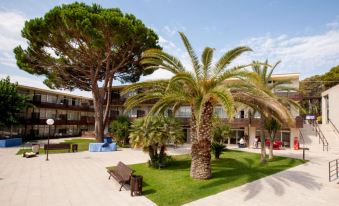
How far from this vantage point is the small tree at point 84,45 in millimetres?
24266

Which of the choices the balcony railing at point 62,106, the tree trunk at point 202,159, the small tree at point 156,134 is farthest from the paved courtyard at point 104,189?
the balcony railing at point 62,106

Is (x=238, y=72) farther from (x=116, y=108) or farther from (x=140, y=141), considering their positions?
(x=116, y=108)

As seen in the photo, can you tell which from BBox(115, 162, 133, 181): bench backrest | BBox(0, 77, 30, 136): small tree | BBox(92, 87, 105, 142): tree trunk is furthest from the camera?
BBox(92, 87, 105, 142): tree trunk

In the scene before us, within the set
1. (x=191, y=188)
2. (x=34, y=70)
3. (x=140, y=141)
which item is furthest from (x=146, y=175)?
(x=34, y=70)

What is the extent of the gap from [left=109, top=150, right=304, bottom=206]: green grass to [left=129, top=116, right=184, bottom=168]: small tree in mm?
973

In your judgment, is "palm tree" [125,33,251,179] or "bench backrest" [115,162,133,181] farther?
"palm tree" [125,33,251,179]

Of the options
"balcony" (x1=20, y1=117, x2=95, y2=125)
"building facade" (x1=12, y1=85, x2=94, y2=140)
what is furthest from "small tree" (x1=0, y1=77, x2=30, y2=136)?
"balcony" (x1=20, y1=117, x2=95, y2=125)

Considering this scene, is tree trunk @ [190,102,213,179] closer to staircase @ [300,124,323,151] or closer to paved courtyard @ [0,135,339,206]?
paved courtyard @ [0,135,339,206]

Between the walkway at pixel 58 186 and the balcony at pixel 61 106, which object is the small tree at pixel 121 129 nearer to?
the walkway at pixel 58 186

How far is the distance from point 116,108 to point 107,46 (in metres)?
20.2

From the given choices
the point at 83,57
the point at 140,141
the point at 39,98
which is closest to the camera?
the point at 140,141

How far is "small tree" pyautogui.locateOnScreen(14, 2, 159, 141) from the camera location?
24266 millimetres

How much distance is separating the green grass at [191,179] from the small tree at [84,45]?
15257 mm

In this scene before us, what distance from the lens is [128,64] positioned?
3212 cm
